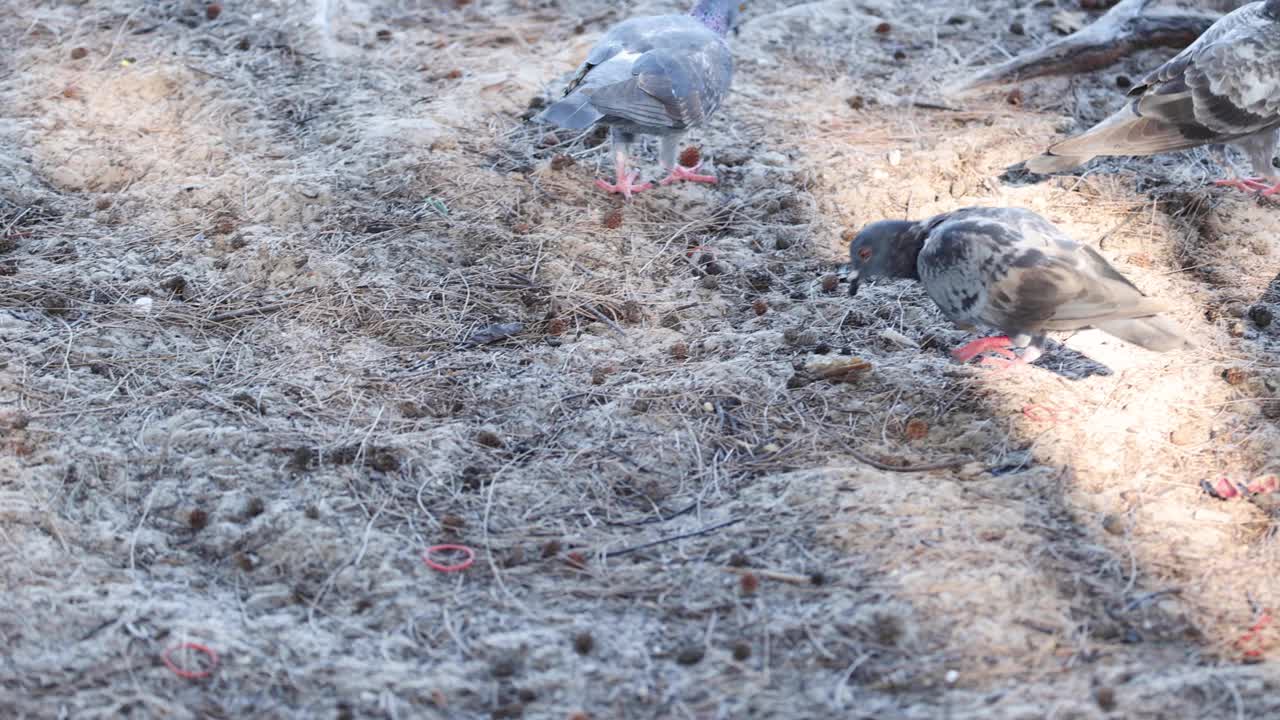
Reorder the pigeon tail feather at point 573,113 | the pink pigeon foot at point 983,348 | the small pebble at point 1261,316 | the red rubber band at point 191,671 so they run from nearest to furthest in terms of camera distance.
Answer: the red rubber band at point 191,671 < the pink pigeon foot at point 983,348 < the small pebble at point 1261,316 < the pigeon tail feather at point 573,113

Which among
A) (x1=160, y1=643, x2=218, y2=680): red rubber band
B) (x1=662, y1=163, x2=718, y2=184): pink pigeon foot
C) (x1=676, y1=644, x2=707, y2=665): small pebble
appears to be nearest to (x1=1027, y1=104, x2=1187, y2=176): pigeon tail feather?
(x1=662, y1=163, x2=718, y2=184): pink pigeon foot

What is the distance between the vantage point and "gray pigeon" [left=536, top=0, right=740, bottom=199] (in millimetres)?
5211

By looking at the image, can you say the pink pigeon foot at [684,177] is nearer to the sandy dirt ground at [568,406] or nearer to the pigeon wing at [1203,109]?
the sandy dirt ground at [568,406]

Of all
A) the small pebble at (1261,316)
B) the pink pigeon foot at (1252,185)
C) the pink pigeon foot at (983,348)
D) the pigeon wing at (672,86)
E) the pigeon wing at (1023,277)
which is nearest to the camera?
the pigeon wing at (1023,277)

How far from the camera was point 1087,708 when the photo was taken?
3088 millimetres

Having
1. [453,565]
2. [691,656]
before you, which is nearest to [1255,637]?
[691,656]

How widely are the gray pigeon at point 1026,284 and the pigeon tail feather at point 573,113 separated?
5.03 feet

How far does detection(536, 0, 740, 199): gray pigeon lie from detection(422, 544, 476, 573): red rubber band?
2108 mm

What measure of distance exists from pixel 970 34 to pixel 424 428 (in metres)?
4.52

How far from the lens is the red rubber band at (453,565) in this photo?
364 cm

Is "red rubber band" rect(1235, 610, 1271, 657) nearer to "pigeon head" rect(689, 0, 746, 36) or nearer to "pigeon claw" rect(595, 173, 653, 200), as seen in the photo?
"pigeon claw" rect(595, 173, 653, 200)

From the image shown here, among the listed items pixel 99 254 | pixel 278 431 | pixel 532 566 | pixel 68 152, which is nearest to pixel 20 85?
pixel 68 152

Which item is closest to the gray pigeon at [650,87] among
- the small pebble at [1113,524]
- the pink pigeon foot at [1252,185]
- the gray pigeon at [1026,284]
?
the gray pigeon at [1026,284]

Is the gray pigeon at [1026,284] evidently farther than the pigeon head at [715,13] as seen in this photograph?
No
